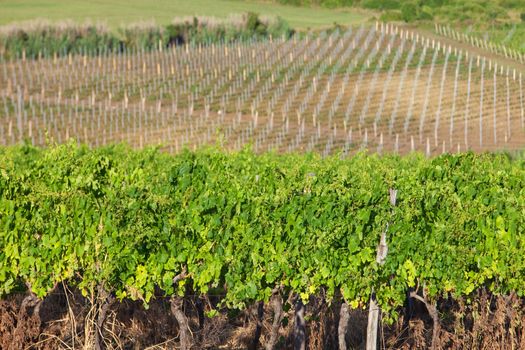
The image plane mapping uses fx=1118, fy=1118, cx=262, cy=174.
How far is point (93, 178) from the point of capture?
12.7 m


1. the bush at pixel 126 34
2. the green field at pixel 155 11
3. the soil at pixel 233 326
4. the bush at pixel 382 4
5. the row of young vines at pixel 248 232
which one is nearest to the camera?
the row of young vines at pixel 248 232

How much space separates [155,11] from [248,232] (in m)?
71.6

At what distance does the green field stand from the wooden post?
193 ft

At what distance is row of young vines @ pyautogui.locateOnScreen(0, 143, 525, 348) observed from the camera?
1255 cm

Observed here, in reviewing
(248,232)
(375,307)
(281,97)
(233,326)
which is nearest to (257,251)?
(248,232)

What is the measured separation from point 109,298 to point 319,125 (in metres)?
29.3

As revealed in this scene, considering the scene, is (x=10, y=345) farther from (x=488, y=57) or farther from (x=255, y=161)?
(x=488, y=57)

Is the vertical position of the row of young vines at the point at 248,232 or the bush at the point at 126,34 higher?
the row of young vines at the point at 248,232

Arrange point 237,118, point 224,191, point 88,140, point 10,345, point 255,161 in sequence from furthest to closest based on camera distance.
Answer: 1. point 237,118
2. point 88,140
3. point 255,161
4. point 10,345
5. point 224,191

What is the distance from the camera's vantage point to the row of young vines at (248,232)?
12555 mm

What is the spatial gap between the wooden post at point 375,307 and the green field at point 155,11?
58731 mm

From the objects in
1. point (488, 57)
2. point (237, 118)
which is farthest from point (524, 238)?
point (488, 57)

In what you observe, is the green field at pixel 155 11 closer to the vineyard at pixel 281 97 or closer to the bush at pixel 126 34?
the bush at pixel 126 34

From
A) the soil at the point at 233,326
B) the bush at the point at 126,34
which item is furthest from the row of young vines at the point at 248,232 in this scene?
the bush at the point at 126,34
